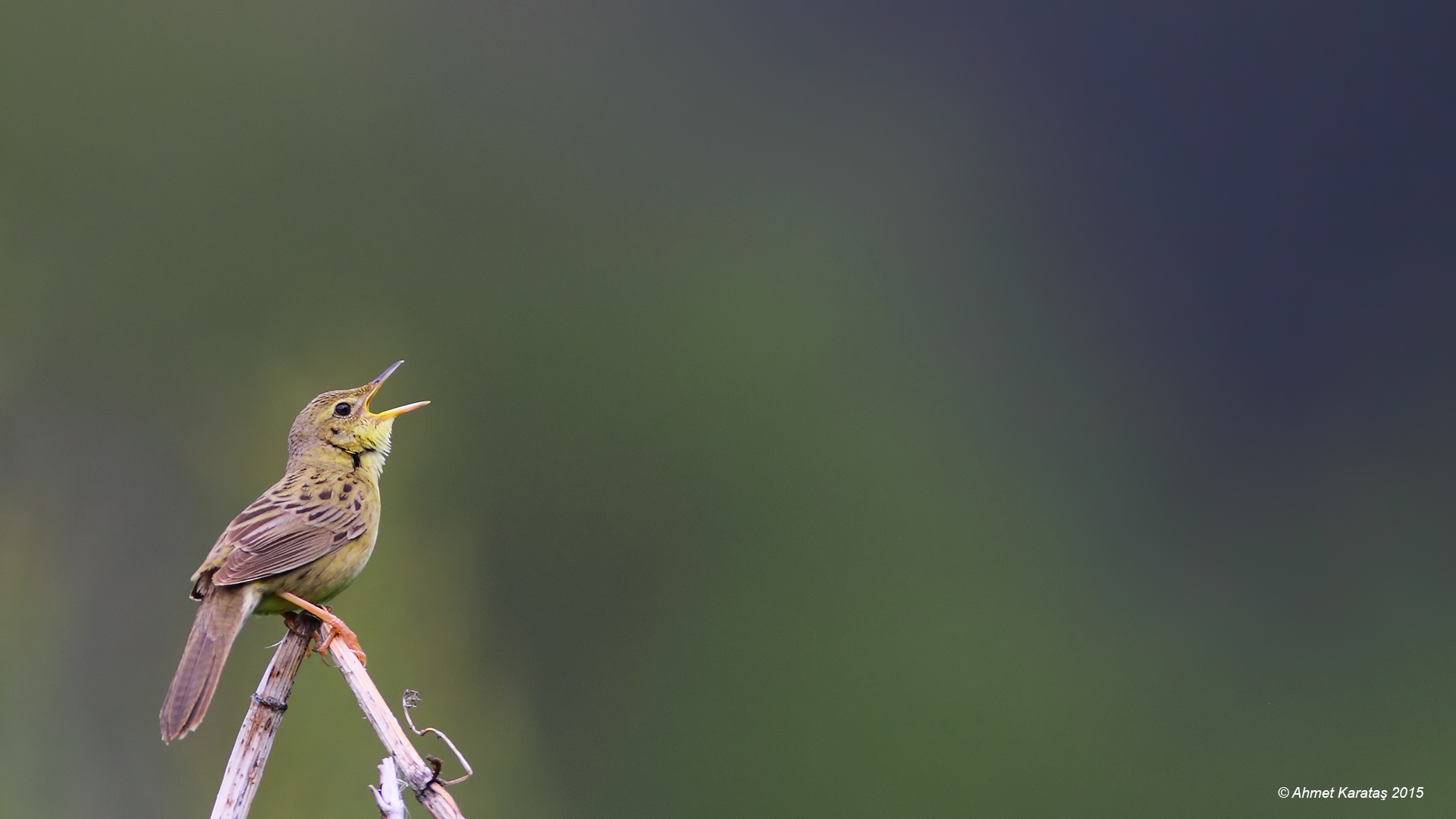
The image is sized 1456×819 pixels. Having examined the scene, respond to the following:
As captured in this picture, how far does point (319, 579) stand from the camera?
16.4ft

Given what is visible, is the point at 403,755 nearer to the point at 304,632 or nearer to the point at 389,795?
the point at 389,795

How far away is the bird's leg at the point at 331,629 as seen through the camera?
455 centimetres

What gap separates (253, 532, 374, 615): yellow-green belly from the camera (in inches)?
191

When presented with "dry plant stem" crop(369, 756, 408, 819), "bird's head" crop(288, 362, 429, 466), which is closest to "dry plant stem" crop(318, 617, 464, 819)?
"dry plant stem" crop(369, 756, 408, 819)

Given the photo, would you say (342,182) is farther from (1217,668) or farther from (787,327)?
(1217,668)

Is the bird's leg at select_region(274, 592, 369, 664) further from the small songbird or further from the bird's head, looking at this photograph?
the bird's head

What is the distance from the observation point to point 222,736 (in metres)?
12.8

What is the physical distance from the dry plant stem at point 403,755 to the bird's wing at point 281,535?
2.59 feet

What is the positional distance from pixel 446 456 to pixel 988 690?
774cm

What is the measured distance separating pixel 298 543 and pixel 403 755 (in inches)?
58.1

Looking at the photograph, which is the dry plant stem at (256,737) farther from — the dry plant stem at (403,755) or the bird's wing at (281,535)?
the bird's wing at (281,535)

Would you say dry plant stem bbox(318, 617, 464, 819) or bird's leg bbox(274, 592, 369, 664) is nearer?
dry plant stem bbox(318, 617, 464, 819)

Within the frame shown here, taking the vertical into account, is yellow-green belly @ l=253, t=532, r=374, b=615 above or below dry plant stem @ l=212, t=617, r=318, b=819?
above

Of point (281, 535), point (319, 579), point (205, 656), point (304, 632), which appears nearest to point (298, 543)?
point (281, 535)
